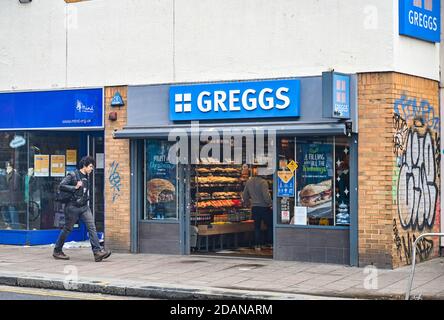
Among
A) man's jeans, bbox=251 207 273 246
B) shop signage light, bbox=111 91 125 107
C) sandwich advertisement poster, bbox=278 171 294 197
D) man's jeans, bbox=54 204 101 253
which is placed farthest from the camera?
shop signage light, bbox=111 91 125 107

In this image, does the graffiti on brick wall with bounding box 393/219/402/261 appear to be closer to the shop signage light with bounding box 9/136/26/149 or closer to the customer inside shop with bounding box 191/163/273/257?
the customer inside shop with bounding box 191/163/273/257

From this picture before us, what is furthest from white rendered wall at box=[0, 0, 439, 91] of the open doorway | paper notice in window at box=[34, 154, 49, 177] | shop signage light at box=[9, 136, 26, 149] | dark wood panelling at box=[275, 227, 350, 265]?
dark wood panelling at box=[275, 227, 350, 265]

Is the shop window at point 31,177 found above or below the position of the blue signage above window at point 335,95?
below

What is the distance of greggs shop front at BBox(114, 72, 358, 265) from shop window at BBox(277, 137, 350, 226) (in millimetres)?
18

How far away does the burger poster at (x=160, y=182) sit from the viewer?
654 inches

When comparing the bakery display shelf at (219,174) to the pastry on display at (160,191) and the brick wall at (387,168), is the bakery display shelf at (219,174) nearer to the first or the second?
the pastry on display at (160,191)

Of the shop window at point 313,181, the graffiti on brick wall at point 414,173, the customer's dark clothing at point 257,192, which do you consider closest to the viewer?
the graffiti on brick wall at point 414,173

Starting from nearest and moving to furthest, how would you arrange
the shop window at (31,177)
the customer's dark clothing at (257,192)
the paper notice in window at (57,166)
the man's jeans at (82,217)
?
the man's jeans at (82,217)
the customer's dark clothing at (257,192)
the shop window at (31,177)
the paper notice in window at (57,166)

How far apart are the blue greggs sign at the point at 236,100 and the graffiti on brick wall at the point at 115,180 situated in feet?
5.50

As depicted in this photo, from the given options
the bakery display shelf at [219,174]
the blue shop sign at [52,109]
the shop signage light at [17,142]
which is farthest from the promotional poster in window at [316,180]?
the shop signage light at [17,142]

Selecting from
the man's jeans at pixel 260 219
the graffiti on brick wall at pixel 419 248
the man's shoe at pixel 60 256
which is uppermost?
the man's jeans at pixel 260 219

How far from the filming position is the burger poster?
1661 cm

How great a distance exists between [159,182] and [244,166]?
172 cm

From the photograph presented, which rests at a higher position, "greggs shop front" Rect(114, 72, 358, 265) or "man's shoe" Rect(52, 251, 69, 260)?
"greggs shop front" Rect(114, 72, 358, 265)
